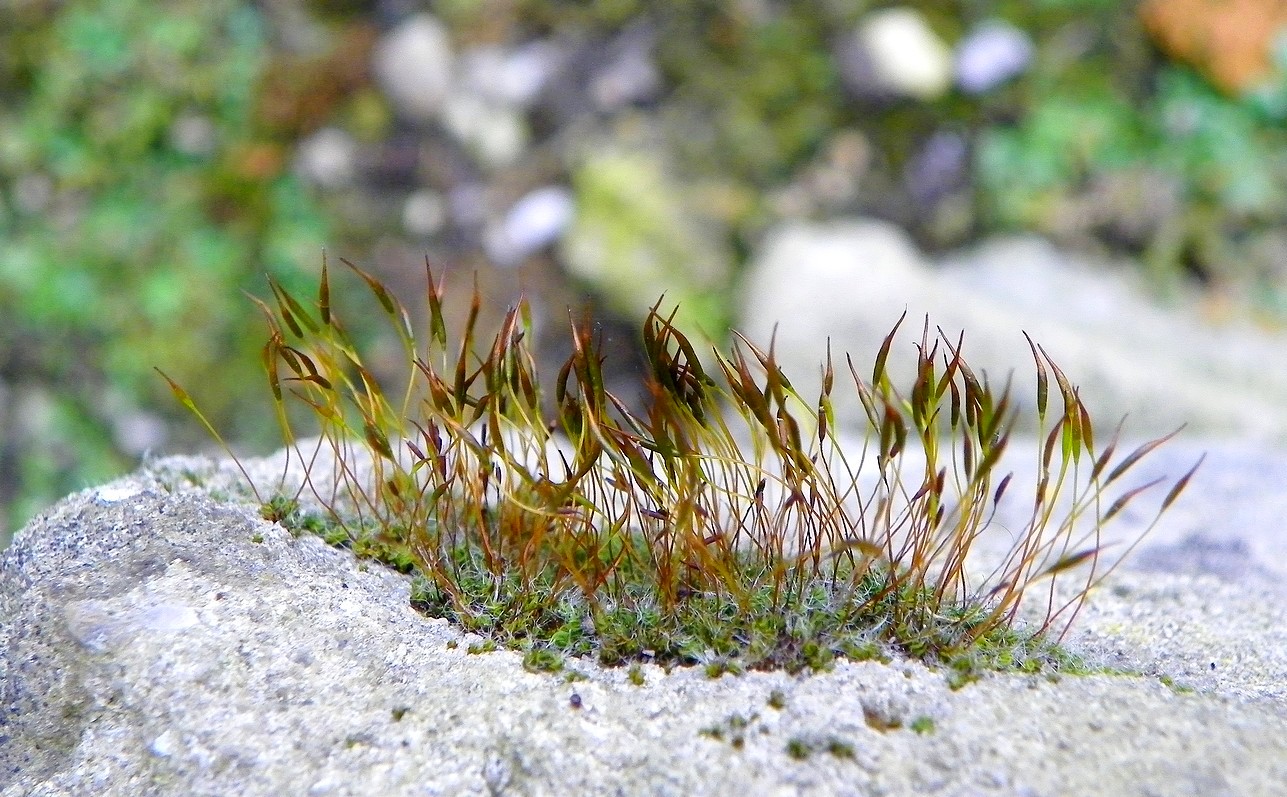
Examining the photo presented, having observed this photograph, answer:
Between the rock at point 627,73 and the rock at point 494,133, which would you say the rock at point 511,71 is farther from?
the rock at point 627,73

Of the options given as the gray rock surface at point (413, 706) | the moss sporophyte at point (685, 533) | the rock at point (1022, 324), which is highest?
the rock at point (1022, 324)

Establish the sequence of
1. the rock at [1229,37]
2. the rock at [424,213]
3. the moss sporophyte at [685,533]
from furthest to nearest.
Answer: the rock at [424,213]
the rock at [1229,37]
the moss sporophyte at [685,533]

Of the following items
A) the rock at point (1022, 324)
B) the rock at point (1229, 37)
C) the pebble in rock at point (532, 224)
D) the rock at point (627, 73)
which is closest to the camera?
the rock at point (1022, 324)

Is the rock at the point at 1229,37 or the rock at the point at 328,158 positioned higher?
the rock at the point at 1229,37

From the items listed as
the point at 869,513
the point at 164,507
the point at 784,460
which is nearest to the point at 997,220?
the point at 869,513

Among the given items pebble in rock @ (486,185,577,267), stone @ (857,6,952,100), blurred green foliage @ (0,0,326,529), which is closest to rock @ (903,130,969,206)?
stone @ (857,6,952,100)

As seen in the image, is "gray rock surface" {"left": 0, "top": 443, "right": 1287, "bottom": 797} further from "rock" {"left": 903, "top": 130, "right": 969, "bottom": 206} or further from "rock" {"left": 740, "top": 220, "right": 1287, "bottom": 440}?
"rock" {"left": 903, "top": 130, "right": 969, "bottom": 206}

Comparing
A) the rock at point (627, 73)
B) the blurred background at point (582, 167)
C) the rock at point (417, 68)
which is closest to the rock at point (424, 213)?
the blurred background at point (582, 167)
